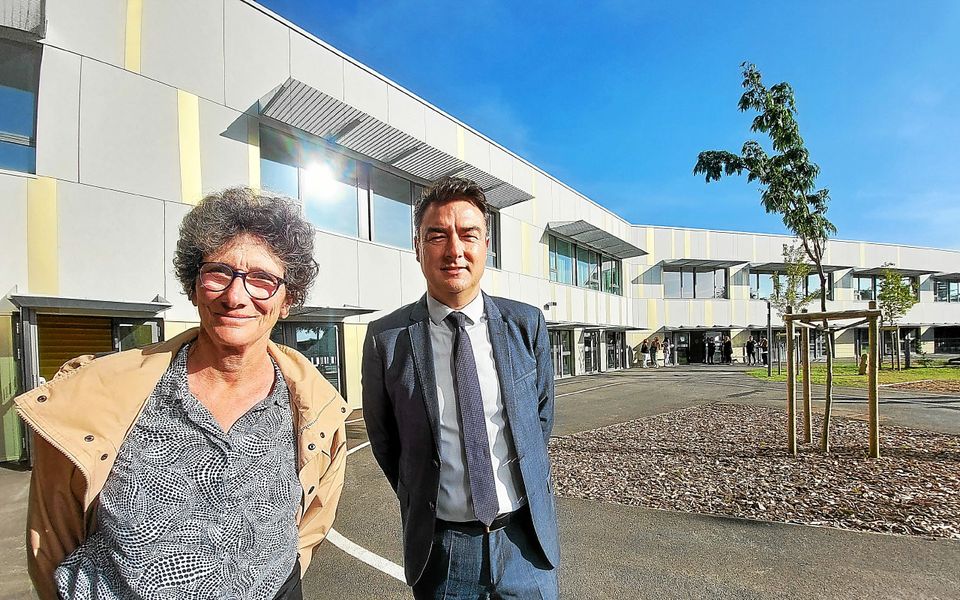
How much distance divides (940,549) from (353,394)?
1195 centimetres

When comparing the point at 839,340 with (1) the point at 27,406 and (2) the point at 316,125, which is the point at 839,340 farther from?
(1) the point at 27,406

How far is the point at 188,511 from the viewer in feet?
4.79

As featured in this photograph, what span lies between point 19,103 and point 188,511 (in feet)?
32.2

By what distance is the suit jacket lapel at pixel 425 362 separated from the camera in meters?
1.91

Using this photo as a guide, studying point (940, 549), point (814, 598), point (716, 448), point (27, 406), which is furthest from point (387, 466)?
point (716, 448)

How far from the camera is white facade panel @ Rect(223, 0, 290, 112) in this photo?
1069 centimetres

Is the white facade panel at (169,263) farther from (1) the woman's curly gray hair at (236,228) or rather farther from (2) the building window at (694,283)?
(2) the building window at (694,283)

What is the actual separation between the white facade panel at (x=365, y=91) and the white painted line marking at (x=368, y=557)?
11.1 metres

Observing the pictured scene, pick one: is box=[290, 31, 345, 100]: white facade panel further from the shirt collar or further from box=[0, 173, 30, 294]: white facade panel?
the shirt collar

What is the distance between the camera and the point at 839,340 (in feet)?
139

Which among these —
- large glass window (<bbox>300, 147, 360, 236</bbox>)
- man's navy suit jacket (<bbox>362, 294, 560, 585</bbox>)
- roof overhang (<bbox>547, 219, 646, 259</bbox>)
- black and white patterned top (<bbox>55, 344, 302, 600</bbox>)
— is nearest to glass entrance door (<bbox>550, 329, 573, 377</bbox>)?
roof overhang (<bbox>547, 219, 646, 259</bbox>)

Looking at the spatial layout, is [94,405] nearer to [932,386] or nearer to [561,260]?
[932,386]

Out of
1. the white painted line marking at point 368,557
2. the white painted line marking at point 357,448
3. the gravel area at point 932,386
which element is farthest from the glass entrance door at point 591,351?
the white painted line marking at point 368,557

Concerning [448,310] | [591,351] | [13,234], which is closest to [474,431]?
[448,310]
